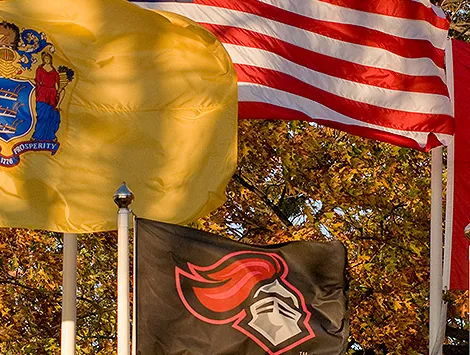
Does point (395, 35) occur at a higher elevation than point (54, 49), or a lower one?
higher

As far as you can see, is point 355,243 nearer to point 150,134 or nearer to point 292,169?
point 292,169

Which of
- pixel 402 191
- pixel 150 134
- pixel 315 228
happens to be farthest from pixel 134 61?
pixel 402 191

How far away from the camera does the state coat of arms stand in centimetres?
1022

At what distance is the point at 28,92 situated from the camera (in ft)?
33.8

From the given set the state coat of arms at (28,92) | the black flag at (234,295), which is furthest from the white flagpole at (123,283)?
the state coat of arms at (28,92)

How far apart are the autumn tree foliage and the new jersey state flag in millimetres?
5761

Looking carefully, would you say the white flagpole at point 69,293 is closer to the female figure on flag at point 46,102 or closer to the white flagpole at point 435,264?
the female figure on flag at point 46,102

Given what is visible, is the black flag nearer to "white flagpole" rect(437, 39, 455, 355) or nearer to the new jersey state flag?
the new jersey state flag

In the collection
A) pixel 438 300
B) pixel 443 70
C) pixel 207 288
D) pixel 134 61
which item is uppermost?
pixel 443 70

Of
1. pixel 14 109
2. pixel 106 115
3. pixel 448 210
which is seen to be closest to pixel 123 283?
pixel 14 109

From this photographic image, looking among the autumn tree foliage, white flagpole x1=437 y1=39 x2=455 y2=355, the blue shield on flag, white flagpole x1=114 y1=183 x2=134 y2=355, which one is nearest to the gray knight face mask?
white flagpole x1=114 y1=183 x2=134 y2=355

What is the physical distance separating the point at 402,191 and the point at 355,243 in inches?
35.3

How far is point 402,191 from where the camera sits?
17594 millimetres

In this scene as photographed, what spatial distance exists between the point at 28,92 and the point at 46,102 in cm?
17
